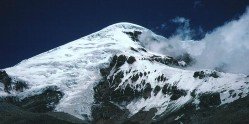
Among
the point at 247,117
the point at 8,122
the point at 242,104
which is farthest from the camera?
the point at 242,104

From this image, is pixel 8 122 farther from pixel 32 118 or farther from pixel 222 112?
pixel 222 112

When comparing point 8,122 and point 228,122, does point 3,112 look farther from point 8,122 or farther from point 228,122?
point 228,122

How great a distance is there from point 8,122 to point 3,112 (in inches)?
826

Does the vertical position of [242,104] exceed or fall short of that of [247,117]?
it exceeds it

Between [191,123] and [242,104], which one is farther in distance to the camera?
[191,123]

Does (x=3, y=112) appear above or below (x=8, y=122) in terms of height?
above

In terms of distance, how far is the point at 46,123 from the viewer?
569 ft

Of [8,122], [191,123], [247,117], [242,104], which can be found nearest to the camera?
[247,117]

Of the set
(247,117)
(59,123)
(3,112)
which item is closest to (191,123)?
(247,117)

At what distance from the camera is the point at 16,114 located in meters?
187

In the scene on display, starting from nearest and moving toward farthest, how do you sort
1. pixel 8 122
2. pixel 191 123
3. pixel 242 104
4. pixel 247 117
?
pixel 247 117 < pixel 8 122 < pixel 242 104 < pixel 191 123

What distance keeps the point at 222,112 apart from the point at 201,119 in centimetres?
1164

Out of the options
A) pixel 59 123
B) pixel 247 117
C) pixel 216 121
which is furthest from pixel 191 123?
pixel 59 123

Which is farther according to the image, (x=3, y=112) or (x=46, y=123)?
(x=3, y=112)
